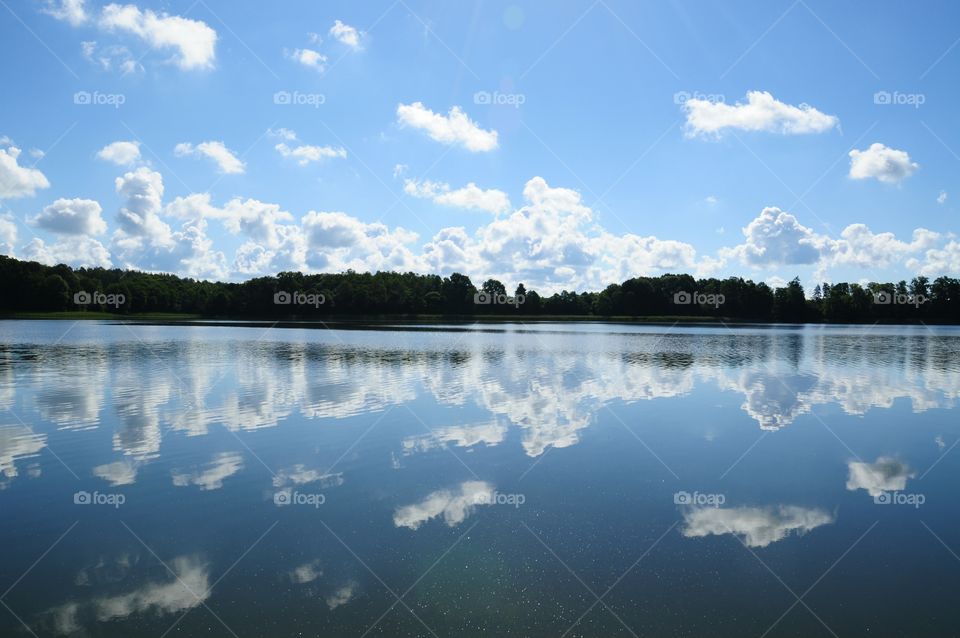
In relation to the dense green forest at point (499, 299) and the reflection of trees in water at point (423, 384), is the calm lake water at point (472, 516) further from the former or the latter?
the dense green forest at point (499, 299)

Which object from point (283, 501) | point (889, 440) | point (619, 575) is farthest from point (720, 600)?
point (889, 440)

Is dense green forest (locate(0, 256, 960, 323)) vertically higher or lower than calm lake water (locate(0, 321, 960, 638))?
higher

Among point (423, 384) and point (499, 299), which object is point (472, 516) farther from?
point (499, 299)

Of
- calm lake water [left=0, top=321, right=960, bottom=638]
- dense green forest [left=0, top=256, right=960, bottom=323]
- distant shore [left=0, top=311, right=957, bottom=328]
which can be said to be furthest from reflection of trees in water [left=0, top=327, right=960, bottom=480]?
dense green forest [left=0, top=256, right=960, bottom=323]

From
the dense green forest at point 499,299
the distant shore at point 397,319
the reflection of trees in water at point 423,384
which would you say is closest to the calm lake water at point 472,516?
the reflection of trees in water at point 423,384

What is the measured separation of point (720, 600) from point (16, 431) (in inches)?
677

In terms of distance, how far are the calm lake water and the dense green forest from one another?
13696 centimetres

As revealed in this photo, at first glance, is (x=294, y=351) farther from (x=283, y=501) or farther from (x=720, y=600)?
(x=720, y=600)

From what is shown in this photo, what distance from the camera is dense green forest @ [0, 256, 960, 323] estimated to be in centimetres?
15550

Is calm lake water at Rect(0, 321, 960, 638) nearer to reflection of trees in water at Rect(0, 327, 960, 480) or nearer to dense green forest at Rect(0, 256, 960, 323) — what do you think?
reflection of trees in water at Rect(0, 327, 960, 480)

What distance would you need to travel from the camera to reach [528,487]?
37.4 feet

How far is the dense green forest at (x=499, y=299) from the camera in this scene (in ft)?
510

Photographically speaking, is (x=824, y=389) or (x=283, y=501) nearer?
(x=283, y=501)

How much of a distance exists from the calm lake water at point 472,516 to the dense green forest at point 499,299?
13696 centimetres
